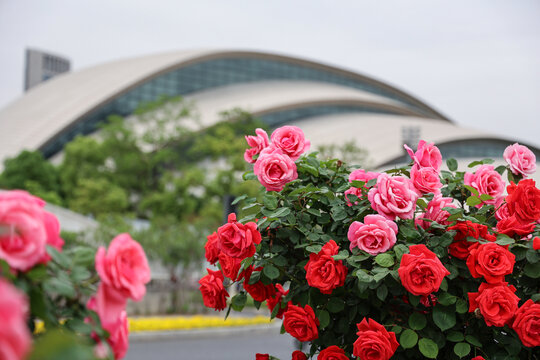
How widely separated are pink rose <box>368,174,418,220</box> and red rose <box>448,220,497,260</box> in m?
0.30

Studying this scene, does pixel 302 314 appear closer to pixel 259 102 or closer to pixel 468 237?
pixel 468 237

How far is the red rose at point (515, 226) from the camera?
3.03 meters

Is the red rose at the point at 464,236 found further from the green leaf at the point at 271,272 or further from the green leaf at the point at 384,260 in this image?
the green leaf at the point at 271,272

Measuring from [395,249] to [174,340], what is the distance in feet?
39.9

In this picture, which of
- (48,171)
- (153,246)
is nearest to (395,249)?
(153,246)

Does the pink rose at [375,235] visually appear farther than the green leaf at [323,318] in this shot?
No

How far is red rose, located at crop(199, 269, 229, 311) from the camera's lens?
10.4ft

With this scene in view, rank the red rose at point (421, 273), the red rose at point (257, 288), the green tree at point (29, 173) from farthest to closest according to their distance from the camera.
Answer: the green tree at point (29, 173), the red rose at point (257, 288), the red rose at point (421, 273)

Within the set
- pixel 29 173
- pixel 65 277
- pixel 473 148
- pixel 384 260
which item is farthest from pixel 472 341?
pixel 473 148

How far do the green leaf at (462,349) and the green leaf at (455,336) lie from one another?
0.10ft

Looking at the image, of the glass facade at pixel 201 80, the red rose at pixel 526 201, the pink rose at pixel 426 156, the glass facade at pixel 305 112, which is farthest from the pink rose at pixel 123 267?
the glass facade at pixel 305 112

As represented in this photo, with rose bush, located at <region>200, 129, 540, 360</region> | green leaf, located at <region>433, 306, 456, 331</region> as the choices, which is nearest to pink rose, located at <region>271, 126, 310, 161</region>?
rose bush, located at <region>200, 129, 540, 360</region>

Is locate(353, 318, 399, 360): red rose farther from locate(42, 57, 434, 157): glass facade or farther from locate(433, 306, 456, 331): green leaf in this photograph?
locate(42, 57, 434, 157): glass facade

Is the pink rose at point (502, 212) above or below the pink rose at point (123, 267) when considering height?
below
